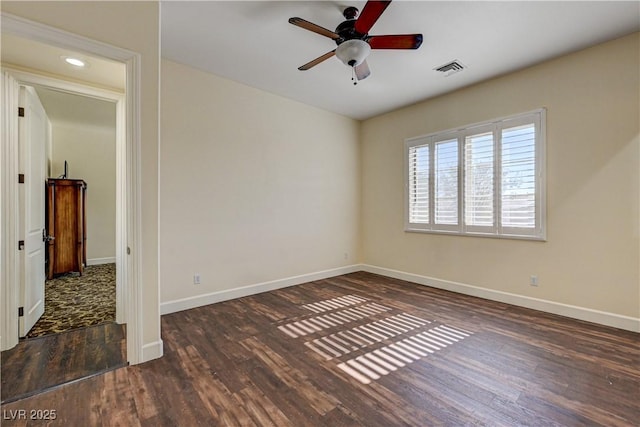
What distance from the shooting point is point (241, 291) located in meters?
4.09

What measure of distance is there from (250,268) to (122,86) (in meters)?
2.68

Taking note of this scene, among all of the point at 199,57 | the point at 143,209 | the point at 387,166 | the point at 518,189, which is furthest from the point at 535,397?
the point at 199,57

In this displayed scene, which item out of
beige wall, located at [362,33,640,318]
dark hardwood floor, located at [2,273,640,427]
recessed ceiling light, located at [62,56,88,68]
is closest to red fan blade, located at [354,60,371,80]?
beige wall, located at [362,33,640,318]

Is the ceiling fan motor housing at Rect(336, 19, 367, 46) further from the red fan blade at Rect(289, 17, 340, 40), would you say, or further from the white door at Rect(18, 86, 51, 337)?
the white door at Rect(18, 86, 51, 337)

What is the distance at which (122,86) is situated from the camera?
9.97 feet

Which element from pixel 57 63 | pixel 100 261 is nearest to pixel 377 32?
pixel 57 63

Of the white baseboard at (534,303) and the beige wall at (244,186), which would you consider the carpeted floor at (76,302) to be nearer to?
the beige wall at (244,186)

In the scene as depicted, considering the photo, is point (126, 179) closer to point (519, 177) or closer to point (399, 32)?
point (399, 32)

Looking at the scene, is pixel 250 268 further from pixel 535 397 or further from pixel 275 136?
pixel 535 397

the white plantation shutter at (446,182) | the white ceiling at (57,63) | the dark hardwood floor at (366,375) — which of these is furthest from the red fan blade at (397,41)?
the dark hardwood floor at (366,375)

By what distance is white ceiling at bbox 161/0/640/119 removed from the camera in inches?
99.9

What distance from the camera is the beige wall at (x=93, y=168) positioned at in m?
6.16

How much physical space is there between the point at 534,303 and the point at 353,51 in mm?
3665

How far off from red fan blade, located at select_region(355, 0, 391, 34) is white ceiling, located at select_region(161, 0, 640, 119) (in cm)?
36
